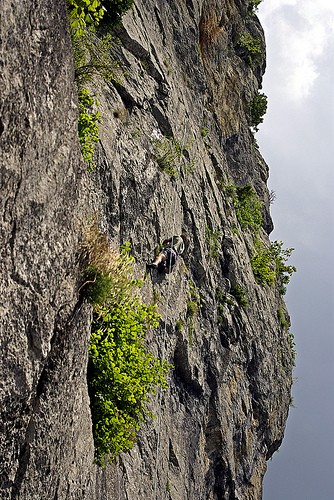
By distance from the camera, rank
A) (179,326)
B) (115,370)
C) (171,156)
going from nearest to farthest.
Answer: (115,370), (179,326), (171,156)

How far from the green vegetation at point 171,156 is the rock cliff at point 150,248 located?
7 centimetres

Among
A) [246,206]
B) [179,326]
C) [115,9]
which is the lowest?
[179,326]

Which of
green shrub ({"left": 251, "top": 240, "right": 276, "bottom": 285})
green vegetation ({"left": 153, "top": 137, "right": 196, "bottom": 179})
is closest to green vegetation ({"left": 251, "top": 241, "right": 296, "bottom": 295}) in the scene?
green shrub ({"left": 251, "top": 240, "right": 276, "bottom": 285})

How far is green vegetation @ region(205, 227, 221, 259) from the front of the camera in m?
14.3

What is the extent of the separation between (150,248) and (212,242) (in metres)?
4.60

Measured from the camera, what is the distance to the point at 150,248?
1042 cm

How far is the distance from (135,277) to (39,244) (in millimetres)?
4658

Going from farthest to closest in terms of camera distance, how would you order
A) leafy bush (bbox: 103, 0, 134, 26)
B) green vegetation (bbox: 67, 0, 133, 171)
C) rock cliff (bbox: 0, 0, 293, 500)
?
1. leafy bush (bbox: 103, 0, 134, 26)
2. green vegetation (bbox: 67, 0, 133, 171)
3. rock cliff (bbox: 0, 0, 293, 500)

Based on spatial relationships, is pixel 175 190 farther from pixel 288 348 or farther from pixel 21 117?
pixel 288 348

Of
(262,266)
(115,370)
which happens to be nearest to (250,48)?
(262,266)

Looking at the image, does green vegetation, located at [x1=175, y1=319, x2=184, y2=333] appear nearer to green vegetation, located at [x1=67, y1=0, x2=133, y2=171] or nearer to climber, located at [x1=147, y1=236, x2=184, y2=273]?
climber, located at [x1=147, y1=236, x2=184, y2=273]

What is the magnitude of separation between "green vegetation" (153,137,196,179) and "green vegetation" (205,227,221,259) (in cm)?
215

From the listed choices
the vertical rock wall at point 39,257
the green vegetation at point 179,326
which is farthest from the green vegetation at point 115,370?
the green vegetation at point 179,326

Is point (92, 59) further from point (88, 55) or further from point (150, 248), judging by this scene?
point (150, 248)
